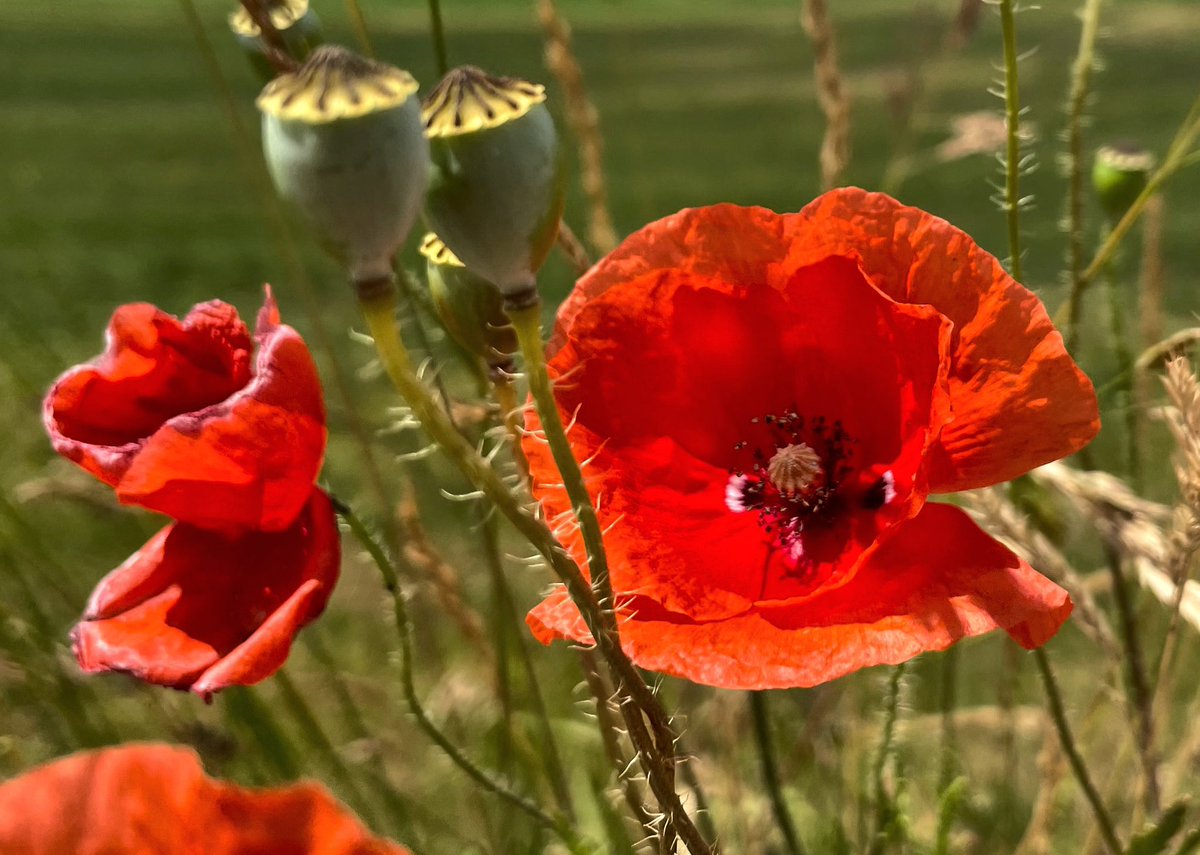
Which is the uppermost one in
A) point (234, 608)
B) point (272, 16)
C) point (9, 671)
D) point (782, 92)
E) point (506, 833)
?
point (272, 16)

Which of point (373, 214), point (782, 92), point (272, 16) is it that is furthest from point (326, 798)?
point (782, 92)

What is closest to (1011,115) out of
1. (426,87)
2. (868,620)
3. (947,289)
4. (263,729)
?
(947,289)

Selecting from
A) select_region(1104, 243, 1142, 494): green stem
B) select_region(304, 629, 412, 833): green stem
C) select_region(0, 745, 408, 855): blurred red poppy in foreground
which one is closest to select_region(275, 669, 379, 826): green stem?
Answer: select_region(304, 629, 412, 833): green stem

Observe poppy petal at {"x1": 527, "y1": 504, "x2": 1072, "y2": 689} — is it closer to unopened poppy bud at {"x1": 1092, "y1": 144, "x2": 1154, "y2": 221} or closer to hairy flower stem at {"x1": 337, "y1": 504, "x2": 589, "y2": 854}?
hairy flower stem at {"x1": 337, "y1": 504, "x2": 589, "y2": 854}

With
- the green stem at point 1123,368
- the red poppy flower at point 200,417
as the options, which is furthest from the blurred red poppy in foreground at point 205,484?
the green stem at point 1123,368

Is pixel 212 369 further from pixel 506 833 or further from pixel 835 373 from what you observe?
pixel 506 833
